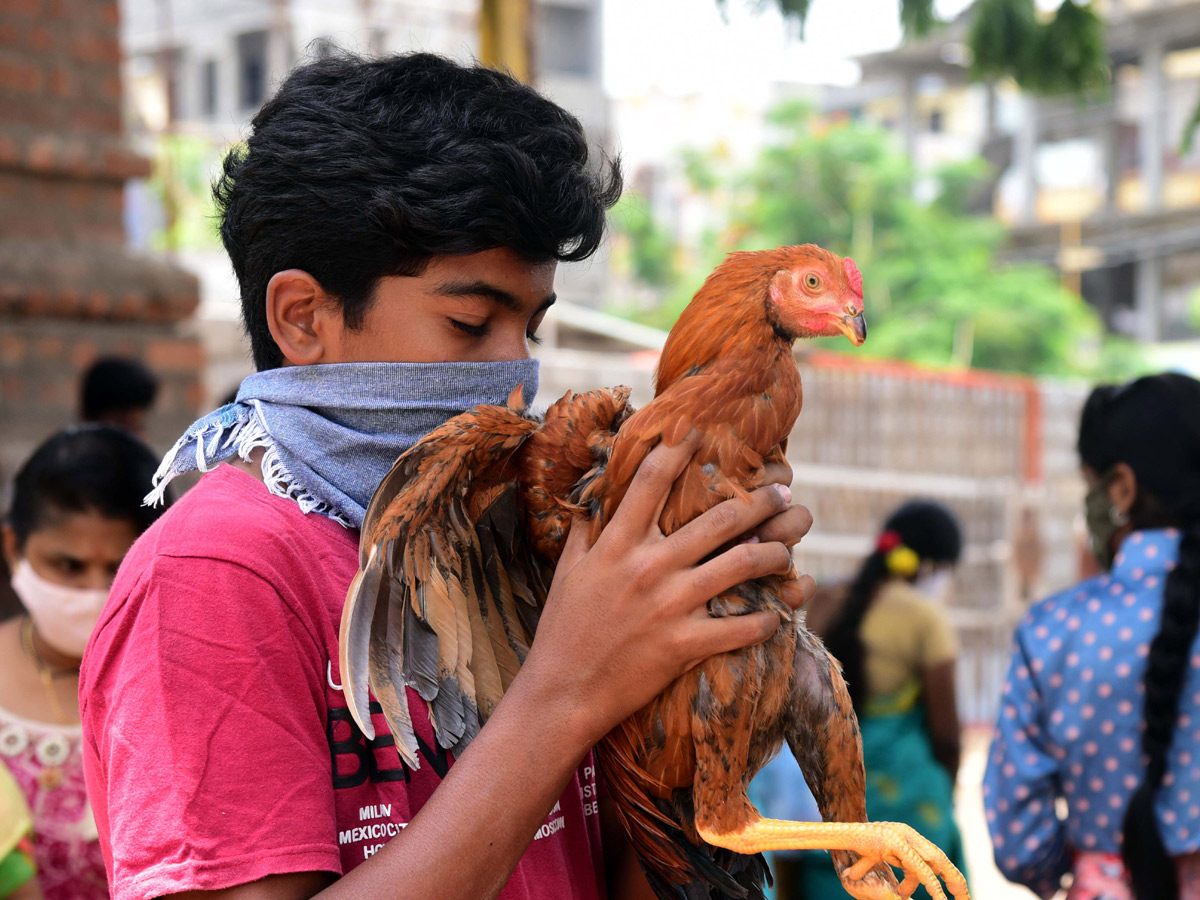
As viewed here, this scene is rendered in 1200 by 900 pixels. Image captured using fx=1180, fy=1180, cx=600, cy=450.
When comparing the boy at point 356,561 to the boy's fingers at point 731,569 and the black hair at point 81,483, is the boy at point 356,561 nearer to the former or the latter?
the boy's fingers at point 731,569

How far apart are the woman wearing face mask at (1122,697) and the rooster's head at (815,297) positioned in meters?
1.81

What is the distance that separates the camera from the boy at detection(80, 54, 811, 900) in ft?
3.72

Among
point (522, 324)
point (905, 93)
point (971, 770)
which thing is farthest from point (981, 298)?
point (522, 324)

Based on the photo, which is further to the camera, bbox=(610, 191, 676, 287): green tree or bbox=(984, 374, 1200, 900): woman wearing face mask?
bbox=(610, 191, 676, 287): green tree

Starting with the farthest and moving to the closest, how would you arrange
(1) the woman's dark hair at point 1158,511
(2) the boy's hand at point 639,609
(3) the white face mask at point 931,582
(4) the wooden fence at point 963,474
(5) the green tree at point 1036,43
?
(4) the wooden fence at point 963,474
(3) the white face mask at point 931,582
(5) the green tree at point 1036,43
(1) the woman's dark hair at point 1158,511
(2) the boy's hand at point 639,609

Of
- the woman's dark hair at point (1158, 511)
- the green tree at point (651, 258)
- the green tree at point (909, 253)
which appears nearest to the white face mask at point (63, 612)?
the woman's dark hair at point (1158, 511)

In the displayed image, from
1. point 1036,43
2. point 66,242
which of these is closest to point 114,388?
point 66,242

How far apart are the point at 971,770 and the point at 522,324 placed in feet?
25.6

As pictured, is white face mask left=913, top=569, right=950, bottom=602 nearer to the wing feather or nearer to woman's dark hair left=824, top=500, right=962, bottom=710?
woman's dark hair left=824, top=500, right=962, bottom=710

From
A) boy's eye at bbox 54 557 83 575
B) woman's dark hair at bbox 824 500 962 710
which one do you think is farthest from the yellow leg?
woman's dark hair at bbox 824 500 962 710

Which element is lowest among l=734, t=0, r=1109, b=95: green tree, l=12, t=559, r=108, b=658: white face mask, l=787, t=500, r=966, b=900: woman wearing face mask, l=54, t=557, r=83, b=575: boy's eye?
l=787, t=500, r=966, b=900: woman wearing face mask

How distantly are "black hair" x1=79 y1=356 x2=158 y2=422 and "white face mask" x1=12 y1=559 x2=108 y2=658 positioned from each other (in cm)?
172

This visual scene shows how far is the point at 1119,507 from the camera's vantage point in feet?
10.3

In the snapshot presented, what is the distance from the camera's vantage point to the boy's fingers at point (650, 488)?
1.28 metres
